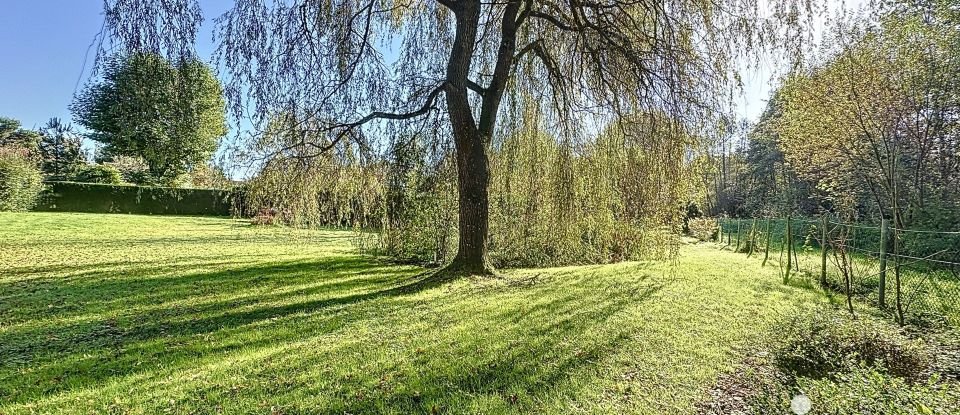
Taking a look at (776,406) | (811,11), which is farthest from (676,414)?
(811,11)

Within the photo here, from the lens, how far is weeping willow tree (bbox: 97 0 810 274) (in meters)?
4.32

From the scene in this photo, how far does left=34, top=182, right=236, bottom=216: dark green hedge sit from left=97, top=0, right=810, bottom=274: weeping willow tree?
12816 mm

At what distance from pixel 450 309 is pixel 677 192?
9.06ft

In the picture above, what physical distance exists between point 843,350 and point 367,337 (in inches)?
126

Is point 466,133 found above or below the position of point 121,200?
above

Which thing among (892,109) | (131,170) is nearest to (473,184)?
(892,109)

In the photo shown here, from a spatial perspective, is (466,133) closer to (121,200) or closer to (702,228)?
(702,228)

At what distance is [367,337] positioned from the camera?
11.1 ft

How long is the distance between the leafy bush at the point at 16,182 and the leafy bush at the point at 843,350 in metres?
18.9

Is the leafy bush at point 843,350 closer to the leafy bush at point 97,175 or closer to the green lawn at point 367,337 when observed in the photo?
the green lawn at point 367,337

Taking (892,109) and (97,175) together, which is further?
(97,175)

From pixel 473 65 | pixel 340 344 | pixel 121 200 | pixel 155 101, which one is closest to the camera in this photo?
pixel 155 101

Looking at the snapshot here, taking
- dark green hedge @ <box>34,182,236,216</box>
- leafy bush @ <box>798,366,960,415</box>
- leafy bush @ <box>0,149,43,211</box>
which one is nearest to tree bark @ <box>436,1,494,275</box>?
leafy bush @ <box>798,366,960,415</box>

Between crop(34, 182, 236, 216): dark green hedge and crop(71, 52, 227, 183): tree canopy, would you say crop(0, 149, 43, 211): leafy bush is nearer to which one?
crop(34, 182, 236, 216): dark green hedge
